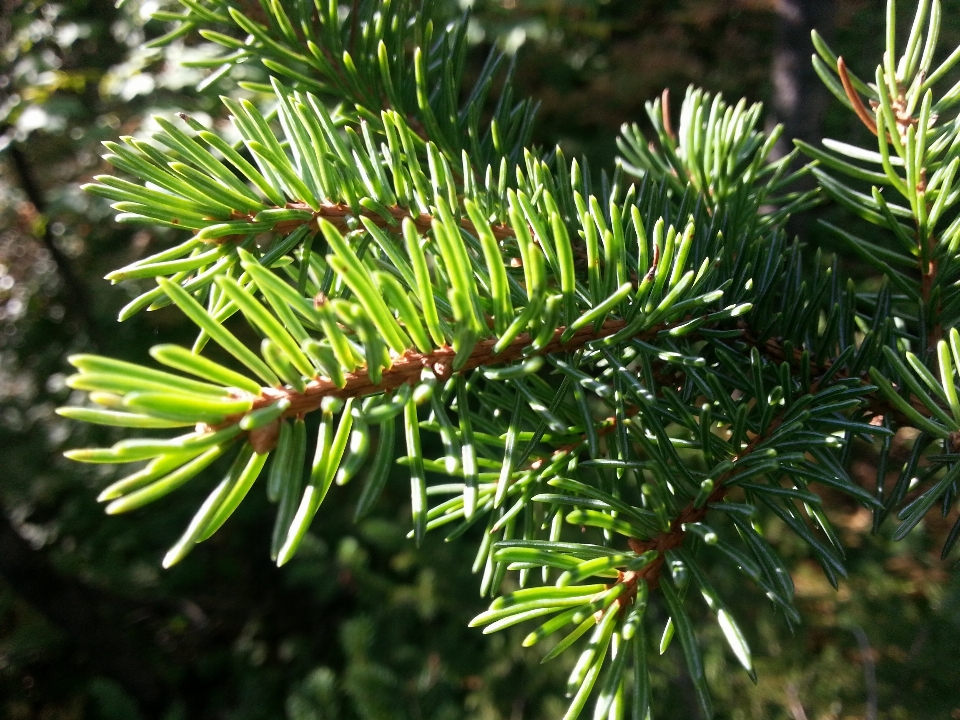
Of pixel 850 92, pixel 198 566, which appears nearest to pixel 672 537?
pixel 850 92

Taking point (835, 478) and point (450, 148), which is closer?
point (835, 478)

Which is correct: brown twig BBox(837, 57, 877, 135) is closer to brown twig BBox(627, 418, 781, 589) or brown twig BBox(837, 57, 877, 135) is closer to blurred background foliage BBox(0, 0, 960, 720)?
brown twig BBox(627, 418, 781, 589)

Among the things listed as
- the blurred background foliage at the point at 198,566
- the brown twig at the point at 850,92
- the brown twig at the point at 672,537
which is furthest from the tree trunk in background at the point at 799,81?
the brown twig at the point at 672,537

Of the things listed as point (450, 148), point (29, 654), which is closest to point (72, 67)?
point (29, 654)

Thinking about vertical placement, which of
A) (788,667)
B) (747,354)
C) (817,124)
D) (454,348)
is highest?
(454,348)

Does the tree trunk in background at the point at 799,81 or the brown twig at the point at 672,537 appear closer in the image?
the brown twig at the point at 672,537

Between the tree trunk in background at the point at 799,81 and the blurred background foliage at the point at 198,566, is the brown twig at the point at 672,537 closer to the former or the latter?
the blurred background foliage at the point at 198,566

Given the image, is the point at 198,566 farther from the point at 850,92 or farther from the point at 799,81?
the point at 799,81

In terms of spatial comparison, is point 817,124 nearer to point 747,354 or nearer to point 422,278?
point 747,354
